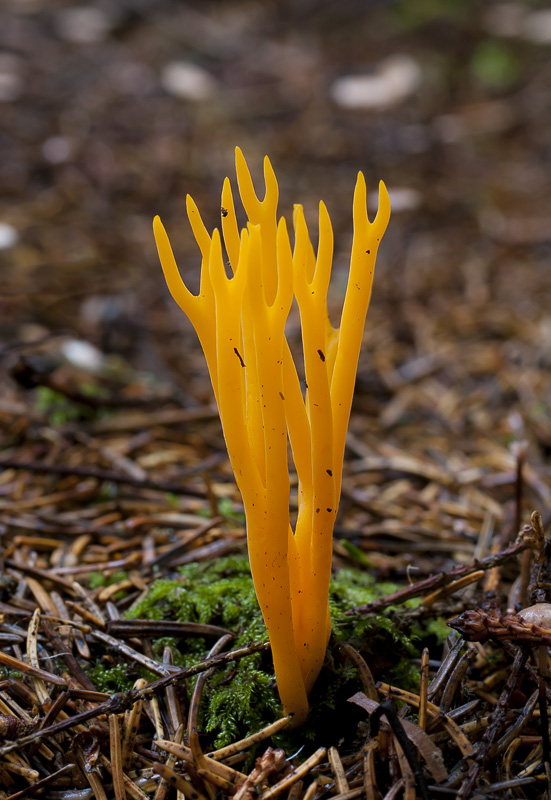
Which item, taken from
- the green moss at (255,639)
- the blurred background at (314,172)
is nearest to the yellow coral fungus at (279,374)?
the green moss at (255,639)

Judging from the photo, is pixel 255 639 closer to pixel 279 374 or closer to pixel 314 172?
pixel 279 374

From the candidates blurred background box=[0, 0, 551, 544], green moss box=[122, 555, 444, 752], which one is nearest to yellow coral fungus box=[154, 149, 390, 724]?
green moss box=[122, 555, 444, 752]

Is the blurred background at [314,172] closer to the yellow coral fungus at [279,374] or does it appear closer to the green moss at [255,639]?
the green moss at [255,639]

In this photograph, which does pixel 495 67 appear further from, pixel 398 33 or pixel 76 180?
pixel 76 180

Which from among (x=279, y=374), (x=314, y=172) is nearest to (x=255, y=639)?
(x=279, y=374)

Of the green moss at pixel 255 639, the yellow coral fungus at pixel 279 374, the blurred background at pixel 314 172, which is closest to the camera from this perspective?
the yellow coral fungus at pixel 279 374

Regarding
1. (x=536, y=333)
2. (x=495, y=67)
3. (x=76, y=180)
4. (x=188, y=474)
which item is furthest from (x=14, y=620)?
(x=495, y=67)

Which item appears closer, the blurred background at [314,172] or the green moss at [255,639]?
the green moss at [255,639]
